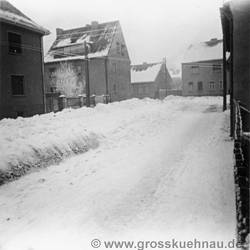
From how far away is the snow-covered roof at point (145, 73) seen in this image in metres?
53.5

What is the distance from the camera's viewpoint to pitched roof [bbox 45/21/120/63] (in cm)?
3860

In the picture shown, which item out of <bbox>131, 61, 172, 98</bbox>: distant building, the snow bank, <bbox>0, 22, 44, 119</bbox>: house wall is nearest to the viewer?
the snow bank

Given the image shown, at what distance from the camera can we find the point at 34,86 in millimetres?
21297

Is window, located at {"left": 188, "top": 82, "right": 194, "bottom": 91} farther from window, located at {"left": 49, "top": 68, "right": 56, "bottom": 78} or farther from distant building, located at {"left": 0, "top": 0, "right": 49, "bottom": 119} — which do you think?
distant building, located at {"left": 0, "top": 0, "right": 49, "bottom": 119}

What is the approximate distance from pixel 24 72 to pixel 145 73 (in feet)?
119

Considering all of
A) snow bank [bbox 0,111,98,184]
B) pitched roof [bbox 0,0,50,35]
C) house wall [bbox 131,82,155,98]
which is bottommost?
snow bank [bbox 0,111,98,184]

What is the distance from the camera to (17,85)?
66.1 feet

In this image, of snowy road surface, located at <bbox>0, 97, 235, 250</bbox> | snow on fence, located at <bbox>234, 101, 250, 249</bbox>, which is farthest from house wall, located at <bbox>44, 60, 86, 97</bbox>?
snow on fence, located at <bbox>234, 101, 250, 249</bbox>

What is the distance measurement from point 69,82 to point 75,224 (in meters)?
34.6

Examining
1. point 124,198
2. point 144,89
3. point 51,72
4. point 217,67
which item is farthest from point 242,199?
point 144,89

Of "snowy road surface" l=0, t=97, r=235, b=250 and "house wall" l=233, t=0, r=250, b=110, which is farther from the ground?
"house wall" l=233, t=0, r=250, b=110

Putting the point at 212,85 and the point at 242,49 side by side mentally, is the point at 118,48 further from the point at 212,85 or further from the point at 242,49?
the point at 242,49

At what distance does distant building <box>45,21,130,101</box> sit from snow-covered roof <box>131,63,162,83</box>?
10.7 m

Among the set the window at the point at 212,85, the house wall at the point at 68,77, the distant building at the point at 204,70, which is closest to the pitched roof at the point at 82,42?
the house wall at the point at 68,77
